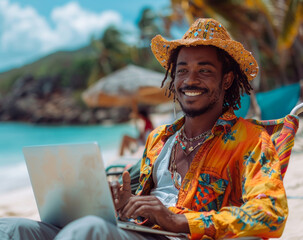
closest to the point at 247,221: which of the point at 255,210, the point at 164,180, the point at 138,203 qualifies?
the point at 255,210

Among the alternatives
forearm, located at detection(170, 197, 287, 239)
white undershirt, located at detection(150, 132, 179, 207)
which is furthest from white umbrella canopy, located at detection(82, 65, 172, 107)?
forearm, located at detection(170, 197, 287, 239)

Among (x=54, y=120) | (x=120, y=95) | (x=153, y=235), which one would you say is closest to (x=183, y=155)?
(x=153, y=235)

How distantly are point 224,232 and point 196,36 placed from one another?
0.97 m

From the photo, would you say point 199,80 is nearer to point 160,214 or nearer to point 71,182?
point 160,214

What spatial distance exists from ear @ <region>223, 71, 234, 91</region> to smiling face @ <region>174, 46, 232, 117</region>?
47mm

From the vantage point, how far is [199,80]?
5.65 ft

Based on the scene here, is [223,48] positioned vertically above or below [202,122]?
above

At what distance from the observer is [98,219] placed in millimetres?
1219

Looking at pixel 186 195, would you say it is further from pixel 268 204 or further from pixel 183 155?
pixel 268 204

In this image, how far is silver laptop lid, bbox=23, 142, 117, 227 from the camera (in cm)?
125

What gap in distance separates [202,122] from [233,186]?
41cm

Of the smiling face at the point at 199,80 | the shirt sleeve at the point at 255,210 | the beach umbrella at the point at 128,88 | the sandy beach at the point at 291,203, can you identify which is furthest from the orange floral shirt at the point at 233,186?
the beach umbrella at the point at 128,88

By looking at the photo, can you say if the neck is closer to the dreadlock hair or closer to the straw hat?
the dreadlock hair

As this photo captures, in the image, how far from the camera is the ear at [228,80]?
1844 mm
